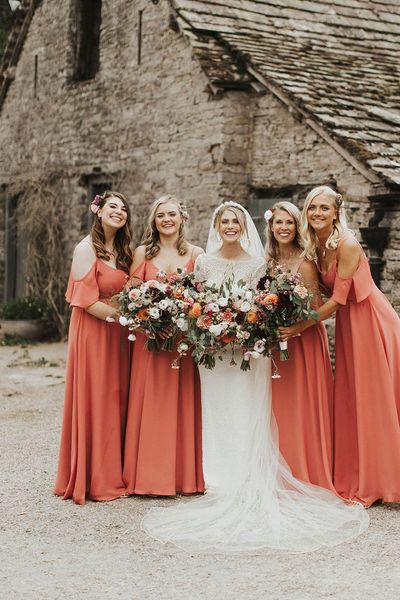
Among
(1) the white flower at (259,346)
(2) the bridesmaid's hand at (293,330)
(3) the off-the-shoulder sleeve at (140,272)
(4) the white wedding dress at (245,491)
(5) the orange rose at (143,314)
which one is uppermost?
(3) the off-the-shoulder sleeve at (140,272)

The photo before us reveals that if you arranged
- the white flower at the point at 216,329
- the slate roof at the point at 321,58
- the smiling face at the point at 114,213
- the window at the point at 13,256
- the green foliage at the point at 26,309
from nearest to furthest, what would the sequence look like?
the white flower at the point at 216,329 → the smiling face at the point at 114,213 → the slate roof at the point at 321,58 → the green foliage at the point at 26,309 → the window at the point at 13,256

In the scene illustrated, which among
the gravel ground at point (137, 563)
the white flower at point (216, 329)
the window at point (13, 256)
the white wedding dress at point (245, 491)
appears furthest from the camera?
the window at point (13, 256)

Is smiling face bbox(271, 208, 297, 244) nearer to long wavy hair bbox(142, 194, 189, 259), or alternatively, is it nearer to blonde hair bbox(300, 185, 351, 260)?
blonde hair bbox(300, 185, 351, 260)

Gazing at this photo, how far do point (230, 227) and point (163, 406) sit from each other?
1.26m

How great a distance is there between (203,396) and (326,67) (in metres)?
6.51

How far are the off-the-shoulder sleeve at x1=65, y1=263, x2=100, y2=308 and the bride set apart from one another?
677 millimetres

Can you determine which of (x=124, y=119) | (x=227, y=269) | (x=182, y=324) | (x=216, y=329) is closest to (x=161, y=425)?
(x=182, y=324)

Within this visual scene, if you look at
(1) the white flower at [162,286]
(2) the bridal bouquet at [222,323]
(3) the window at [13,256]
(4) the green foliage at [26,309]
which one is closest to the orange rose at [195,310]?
(2) the bridal bouquet at [222,323]

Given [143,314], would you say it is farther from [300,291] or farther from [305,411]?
[305,411]

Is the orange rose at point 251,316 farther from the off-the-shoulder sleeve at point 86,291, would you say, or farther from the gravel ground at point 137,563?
the gravel ground at point 137,563

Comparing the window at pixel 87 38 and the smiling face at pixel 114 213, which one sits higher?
the window at pixel 87 38

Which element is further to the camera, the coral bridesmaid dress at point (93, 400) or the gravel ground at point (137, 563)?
the coral bridesmaid dress at point (93, 400)

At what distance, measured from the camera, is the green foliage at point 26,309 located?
14617 millimetres

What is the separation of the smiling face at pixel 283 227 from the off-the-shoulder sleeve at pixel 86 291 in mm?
1221
